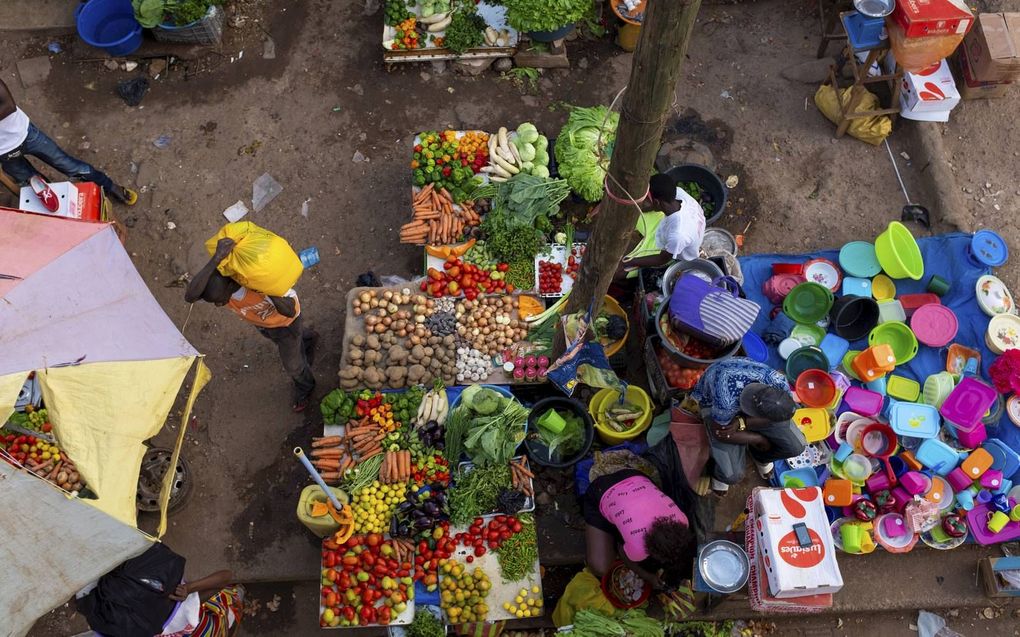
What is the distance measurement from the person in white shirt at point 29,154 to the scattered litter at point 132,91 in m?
0.83

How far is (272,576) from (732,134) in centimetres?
573

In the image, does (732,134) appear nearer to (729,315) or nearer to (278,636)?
(729,315)

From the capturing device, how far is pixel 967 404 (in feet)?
18.6

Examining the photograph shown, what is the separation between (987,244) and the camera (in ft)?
20.4

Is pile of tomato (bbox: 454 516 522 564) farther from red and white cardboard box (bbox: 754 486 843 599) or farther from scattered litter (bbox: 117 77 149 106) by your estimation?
scattered litter (bbox: 117 77 149 106)

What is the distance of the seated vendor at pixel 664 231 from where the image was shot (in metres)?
5.39

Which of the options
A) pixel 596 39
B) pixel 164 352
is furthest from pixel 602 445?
pixel 596 39

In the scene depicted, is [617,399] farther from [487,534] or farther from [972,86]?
[972,86]

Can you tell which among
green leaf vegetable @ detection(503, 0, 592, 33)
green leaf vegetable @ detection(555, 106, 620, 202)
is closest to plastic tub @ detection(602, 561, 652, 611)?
green leaf vegetable @ detection(555, 106, 620, 202)

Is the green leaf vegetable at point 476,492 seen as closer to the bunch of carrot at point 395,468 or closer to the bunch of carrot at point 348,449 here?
the bunch of carrot at point 395,468

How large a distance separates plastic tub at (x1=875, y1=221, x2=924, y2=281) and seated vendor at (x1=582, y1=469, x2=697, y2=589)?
9.64 feet

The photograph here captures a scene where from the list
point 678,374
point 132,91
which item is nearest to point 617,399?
point 678,374

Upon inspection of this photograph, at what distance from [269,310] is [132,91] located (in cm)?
377

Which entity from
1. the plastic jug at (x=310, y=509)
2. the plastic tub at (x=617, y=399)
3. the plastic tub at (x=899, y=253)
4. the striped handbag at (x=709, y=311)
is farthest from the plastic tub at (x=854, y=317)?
the plastic jug at (x=310, y=509)
